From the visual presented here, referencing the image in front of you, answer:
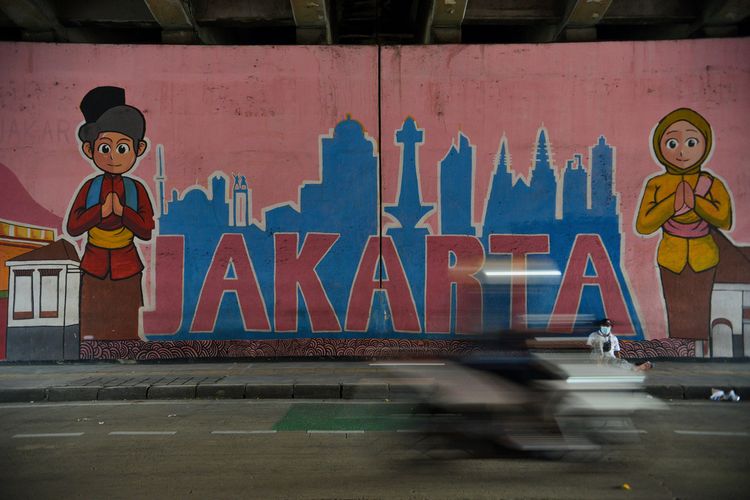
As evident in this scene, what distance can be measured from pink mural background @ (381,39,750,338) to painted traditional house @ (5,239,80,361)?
5.80 metres

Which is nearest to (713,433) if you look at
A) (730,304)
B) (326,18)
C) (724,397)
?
(724,397)

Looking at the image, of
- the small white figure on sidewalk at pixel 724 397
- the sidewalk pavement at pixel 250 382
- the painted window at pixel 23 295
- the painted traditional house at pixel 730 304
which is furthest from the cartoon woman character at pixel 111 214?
the painted traditional house at pixel 730 304

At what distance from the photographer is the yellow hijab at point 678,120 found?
393 inches

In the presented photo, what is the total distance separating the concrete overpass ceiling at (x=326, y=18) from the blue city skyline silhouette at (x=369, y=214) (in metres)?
1.88

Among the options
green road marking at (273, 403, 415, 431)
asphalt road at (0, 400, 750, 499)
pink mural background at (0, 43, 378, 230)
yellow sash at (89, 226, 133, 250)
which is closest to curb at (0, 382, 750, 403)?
green road marking at (273, 403, 415, 431)

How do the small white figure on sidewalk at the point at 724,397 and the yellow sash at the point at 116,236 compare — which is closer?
the small white figure on sidewalk at the point at 724,397

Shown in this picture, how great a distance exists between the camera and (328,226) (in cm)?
1014

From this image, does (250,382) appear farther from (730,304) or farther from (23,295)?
(730,304)

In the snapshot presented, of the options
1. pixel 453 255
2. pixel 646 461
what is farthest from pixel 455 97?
pixel 646 461

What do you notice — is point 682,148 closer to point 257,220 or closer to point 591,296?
point 591,296

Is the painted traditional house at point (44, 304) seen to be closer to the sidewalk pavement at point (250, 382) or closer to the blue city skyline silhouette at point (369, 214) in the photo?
the sidewalk pavement at point (250, 382)

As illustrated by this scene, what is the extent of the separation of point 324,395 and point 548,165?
5604mm

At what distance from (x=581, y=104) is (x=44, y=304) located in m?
10.2

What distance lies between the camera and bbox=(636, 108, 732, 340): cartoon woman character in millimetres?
9914
